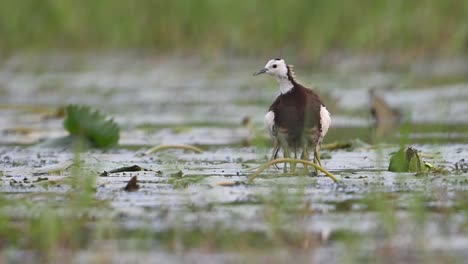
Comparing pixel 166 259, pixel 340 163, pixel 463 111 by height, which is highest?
pixel 463 111

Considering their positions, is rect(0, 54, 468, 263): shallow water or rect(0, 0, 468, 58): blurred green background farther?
rect(0, 0, 468, 58): blurred green background

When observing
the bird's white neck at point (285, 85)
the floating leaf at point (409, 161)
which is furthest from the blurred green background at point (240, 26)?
the floating leaf at point (409, 161)

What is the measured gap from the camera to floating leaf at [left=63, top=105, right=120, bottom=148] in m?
9.04

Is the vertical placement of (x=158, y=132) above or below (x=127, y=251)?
above

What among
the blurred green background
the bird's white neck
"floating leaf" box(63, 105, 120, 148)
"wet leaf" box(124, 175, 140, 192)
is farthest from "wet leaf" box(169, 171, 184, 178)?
the blurred green background

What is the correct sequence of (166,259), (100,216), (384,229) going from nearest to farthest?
(166,259) < (384,229) < (100,216)

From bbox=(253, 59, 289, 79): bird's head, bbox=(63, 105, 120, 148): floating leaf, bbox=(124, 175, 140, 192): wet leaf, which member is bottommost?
bbox=(124, 175, 140, 192): wet leaf

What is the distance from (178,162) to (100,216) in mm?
2824

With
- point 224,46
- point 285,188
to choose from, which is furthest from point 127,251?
point 224,46

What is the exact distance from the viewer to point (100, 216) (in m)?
5.56

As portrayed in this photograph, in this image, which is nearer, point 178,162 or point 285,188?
point 285,188

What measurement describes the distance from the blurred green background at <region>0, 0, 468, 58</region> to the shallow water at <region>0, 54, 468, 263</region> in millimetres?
431

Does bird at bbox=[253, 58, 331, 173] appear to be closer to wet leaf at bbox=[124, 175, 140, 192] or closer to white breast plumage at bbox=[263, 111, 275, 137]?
white breast plumage at bbox=[263, 111, 275, 137]

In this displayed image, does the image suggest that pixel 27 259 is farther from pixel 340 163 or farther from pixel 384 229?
pixel 340 163
